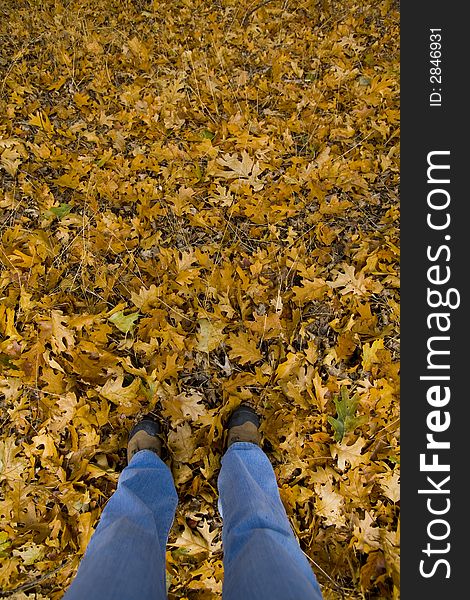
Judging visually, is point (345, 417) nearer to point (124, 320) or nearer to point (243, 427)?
point (243, 427)

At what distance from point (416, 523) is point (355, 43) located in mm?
3595

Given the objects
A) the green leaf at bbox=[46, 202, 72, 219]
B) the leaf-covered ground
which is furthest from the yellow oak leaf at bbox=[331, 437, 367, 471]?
the green leaf at bbox=[46, 202, 72, 219]

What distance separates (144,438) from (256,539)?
83 centimetres

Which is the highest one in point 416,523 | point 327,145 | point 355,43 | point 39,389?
point 355,43

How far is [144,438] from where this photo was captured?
199 centimetres

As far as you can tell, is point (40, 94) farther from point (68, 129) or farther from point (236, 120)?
point (236, 120)

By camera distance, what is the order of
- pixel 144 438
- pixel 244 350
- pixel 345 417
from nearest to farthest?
pixel 144 438, pixel 345 417, pixel 244 350

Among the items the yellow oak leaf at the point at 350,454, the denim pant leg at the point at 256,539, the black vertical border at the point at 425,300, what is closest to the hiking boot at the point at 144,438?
the denim pant leg at the point at 256,539

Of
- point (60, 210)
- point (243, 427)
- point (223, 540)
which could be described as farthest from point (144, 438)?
point (60, 210)

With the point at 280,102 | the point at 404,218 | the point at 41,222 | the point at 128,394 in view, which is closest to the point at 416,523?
the point at 128,394

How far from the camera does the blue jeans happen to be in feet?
3.70

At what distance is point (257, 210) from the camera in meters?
2.68

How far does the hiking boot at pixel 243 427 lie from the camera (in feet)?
6.52

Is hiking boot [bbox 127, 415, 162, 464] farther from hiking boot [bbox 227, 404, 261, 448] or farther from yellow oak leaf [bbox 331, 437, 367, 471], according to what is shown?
yellow oak leaf [bbox 331, 437, 367, 471]
